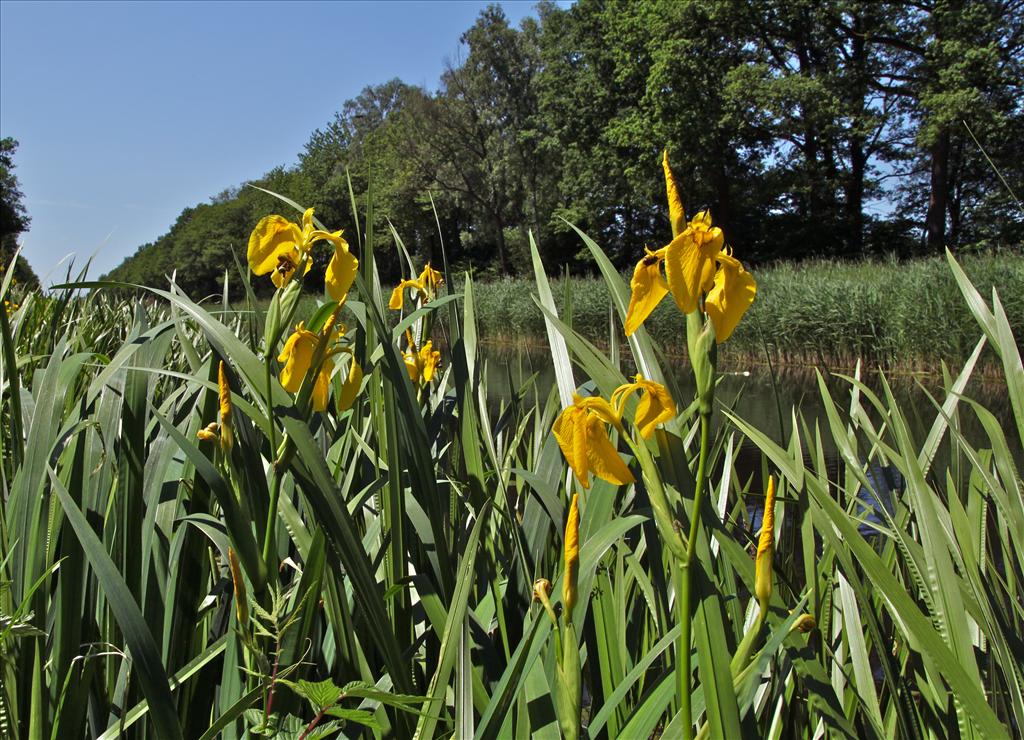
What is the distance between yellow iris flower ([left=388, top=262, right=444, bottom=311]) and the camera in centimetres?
157

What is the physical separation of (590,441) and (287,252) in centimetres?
56

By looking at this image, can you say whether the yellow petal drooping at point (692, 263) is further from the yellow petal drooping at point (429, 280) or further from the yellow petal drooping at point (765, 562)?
the yellow petal drooping at point (429, 280)

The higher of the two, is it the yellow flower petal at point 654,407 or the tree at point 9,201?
the tree at point 9,201

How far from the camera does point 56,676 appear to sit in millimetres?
898

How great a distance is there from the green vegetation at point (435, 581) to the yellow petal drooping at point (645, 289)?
0.23 feet

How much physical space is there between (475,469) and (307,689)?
0.54 metres

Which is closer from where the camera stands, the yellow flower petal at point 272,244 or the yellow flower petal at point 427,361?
the yellow flower petal at point 272,244

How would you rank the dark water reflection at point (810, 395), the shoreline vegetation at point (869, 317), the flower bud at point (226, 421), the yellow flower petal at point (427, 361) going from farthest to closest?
the shoreline vegetation at point (869, 317) < the dark water reflection at point (810, 395) < the yellow flower petal at point (427, 361) < the flower bud at point (226, 421)

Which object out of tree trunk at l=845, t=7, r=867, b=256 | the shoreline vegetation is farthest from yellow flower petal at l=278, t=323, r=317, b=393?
tree trunk at l=845, t=7, r=867, b=256

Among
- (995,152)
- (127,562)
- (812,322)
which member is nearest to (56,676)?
(127,562)

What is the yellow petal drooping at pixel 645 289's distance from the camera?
2.04ft

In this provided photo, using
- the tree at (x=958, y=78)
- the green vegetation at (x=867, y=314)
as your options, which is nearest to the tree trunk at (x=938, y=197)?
the tree at (x=958, y=78)

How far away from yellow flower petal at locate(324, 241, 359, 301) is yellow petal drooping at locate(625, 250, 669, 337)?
1.48 feet

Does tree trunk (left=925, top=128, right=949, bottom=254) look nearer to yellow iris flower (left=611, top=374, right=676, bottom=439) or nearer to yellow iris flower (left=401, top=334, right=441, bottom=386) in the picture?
yellow iris flower (left=401, top=334, right=441, bottom=386)
